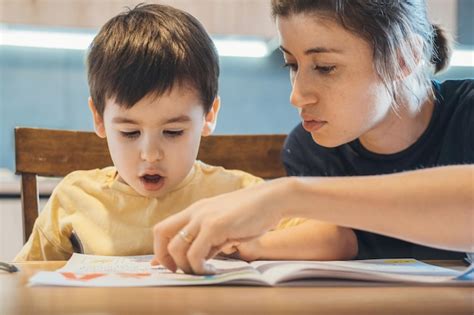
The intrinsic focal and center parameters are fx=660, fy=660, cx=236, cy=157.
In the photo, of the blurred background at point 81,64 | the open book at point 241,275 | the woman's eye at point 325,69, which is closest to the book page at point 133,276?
the open book at point 241,275

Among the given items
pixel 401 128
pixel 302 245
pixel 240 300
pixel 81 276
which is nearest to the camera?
pixel 240 300

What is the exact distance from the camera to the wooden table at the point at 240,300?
53cm

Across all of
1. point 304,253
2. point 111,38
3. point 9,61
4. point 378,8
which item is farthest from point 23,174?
point 9,61

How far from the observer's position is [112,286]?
0.63 m

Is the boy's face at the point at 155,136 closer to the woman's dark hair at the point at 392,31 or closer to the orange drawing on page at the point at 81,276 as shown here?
the woman's dark hair at the point at 392,31

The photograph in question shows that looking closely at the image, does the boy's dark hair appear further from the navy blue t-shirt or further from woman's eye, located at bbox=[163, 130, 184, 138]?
the navy blue t-shirt

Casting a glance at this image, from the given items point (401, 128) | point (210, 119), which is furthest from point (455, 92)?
point (210, 119)

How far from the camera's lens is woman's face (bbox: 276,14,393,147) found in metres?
0.97

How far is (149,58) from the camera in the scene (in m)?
1.06

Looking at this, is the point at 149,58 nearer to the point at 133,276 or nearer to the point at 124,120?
the point at 124,120

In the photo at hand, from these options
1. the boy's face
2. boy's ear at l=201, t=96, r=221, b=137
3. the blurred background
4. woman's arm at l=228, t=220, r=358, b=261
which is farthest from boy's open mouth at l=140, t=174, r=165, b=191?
the blurred background

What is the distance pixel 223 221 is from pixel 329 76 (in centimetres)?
42

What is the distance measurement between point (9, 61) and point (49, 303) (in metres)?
2.12

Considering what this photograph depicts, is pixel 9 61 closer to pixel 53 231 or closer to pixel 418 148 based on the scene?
pixel 53 231
